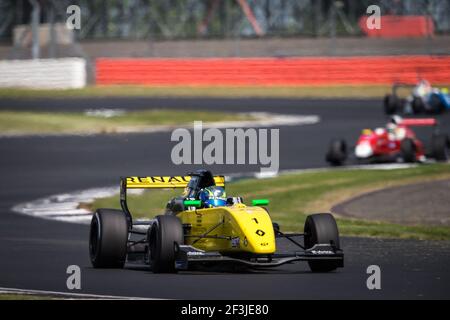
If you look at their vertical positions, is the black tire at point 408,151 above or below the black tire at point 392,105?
below

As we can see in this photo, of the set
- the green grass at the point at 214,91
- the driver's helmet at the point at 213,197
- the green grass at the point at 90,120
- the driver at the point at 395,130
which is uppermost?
the driver's helmet at the point at 213,197

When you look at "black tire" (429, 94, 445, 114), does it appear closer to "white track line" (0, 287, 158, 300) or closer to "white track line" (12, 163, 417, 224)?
"white track line" (12, 163, 417, 224)

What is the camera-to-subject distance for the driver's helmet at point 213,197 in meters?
14.9

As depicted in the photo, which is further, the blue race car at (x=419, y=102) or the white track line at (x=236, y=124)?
the blue race car at (x=419, y=102)

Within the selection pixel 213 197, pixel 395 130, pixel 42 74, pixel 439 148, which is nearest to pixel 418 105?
pixel 395 130

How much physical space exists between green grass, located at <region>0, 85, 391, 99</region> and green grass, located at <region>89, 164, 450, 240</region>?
2005cm

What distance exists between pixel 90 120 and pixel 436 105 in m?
10.7

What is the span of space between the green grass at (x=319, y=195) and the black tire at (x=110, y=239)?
5.34 meters

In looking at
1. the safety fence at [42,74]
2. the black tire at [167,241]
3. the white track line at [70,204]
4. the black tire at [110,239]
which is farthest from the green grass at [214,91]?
the black tire at [167,241]

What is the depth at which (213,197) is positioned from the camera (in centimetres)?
1493

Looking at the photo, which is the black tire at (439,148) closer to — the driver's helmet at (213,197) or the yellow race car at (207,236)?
the yellow race car at (207,236)

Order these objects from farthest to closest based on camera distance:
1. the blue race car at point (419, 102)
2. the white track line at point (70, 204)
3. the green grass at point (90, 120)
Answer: the green grass at point (90, 120)
the blue race car at point (419, 102)
the white track line at point (70, 204)

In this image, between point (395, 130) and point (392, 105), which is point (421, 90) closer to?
point (392, 105)
